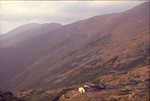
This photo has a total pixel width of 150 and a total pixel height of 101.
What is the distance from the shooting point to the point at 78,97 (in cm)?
6316

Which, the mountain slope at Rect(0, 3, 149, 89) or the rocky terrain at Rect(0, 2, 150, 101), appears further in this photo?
the mountain slope at Rect(0, 3, 149, 89)

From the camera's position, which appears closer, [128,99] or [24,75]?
[128,99]

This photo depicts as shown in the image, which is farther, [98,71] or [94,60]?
[94,60]

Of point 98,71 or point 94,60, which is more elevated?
point 94,60

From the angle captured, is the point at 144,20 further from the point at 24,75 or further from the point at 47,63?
the point at 24,75

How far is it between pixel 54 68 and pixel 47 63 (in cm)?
2499

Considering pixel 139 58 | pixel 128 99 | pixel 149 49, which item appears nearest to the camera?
pixel 128 99

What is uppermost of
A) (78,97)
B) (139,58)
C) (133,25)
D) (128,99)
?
(133,25)

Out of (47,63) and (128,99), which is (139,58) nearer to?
(128,99)

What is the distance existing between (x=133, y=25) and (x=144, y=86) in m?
125

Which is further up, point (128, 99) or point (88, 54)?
point (88, 54)

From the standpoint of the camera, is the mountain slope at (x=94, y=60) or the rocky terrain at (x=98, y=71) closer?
the rocky terrain at (x=98, y=71)

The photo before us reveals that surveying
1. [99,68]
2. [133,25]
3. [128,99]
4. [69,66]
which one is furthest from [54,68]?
[128,99]

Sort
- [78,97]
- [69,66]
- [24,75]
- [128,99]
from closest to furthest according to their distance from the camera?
[128,99] < [78,97] < [69,66] < [24,75]
